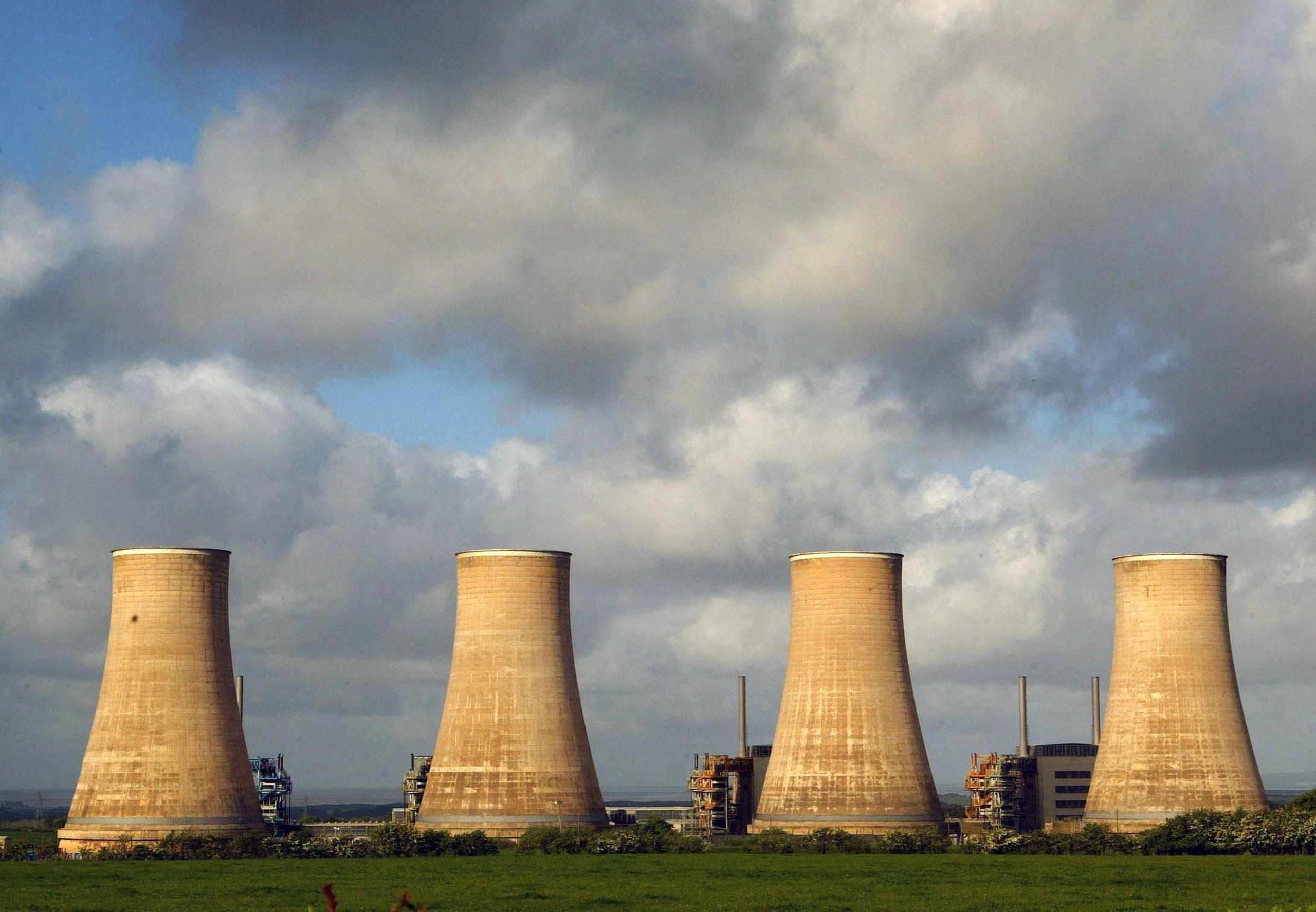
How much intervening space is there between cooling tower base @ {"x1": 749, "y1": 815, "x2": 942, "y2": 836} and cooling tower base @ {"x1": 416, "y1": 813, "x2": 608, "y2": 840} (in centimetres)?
559

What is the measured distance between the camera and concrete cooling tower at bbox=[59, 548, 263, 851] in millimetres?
46719

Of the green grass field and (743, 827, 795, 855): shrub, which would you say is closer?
the green grass field

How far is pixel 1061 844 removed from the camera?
50344 millimetres

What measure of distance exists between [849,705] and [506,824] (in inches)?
406

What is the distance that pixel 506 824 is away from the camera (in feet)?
158

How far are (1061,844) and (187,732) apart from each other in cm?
2556

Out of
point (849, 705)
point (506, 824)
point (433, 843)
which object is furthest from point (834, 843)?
point (433, 843)

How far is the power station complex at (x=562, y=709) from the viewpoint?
155ft

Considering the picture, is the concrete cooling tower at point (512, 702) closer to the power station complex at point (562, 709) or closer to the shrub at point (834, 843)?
the power station complex at point (562, 709)

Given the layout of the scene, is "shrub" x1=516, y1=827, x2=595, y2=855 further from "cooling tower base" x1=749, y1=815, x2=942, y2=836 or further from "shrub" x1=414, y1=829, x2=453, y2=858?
"cooling tower base" x1=749, y1=815, x2=942, y2=836

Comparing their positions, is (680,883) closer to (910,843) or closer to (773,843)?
(773,843)

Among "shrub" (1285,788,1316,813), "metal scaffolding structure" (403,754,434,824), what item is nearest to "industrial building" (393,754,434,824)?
"metal scaffolding structure" (403,754,434,824)

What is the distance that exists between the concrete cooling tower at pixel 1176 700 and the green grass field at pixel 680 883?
10.4 ft

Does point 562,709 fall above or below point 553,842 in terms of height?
above
